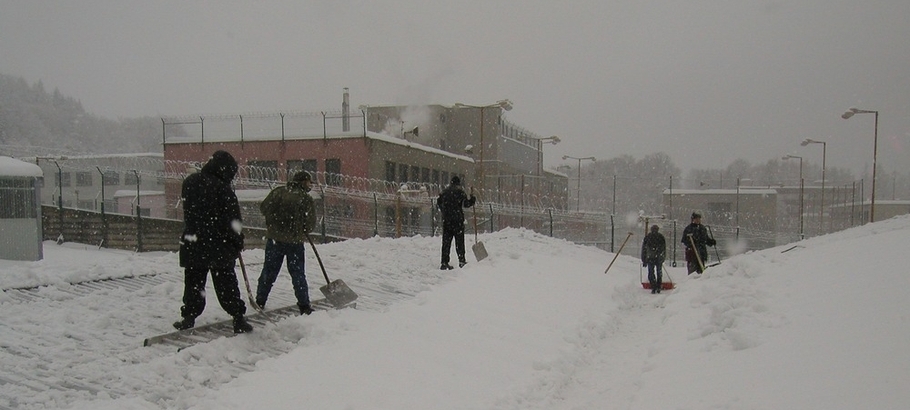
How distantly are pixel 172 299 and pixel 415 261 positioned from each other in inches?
230

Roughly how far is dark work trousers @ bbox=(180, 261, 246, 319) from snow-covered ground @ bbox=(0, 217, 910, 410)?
41 centimetres

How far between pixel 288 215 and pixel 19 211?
1073cm

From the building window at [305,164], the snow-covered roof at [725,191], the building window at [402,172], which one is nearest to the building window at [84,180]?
the building window at [305,164]

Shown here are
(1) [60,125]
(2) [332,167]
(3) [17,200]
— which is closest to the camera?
(3) [17,200]

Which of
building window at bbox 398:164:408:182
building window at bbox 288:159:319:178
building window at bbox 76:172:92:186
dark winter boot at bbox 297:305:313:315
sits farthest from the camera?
building window at bbox 76:172:92:186

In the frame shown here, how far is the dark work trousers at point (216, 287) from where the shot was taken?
661cm

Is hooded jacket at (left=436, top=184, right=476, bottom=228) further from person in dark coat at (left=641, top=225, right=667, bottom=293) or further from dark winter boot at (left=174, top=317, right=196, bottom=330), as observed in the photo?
dark winter boot at (left=174, top=317, right=196, bottom=330)

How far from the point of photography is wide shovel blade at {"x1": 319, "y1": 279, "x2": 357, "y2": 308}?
823 cm

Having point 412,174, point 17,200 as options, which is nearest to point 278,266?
point 17,200

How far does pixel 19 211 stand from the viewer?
14875 mm

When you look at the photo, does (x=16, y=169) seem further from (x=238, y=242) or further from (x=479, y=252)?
(x=238, y=242)

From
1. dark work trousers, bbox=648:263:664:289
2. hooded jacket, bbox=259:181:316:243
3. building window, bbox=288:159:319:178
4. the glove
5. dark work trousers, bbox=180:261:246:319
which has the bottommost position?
dark work trousers, bbox=648:263:664:289

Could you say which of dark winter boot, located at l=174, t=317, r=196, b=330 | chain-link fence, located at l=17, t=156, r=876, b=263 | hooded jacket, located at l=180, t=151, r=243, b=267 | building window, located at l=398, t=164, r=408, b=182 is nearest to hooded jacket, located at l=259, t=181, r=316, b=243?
hooded jacket, located at l=180, t=151, r=243, b=267

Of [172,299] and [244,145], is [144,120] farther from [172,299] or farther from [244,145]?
[172,299]
